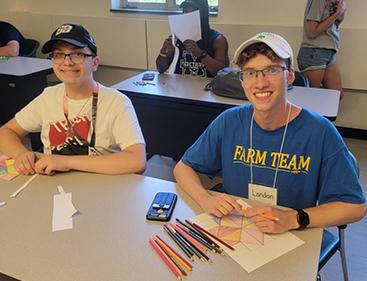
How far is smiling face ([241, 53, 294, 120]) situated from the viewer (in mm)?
1207

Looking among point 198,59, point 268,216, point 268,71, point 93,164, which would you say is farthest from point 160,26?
point 268,216

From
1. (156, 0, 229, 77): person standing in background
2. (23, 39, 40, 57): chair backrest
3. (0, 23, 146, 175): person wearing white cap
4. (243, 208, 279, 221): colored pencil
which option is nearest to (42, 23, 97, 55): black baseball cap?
(0, 23, 146, 175): person wearing white cap

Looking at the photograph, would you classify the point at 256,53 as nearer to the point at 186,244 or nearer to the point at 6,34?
the point at 186,244

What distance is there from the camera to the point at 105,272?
92 centimetres

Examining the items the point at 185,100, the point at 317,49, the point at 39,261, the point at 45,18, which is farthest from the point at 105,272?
the point at 45,18

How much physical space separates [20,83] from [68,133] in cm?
177

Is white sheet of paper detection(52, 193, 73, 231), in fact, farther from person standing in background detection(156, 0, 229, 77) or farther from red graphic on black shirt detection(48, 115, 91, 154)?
person standing in background detection(156, 0, 229, 77)

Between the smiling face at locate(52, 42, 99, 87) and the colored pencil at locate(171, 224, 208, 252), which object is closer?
the colored pencil at locate(171, 224, 208, 252)

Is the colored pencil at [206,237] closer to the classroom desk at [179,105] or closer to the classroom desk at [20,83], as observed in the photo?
the classroom desk at [179,105]

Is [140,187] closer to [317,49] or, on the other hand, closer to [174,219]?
[174,219]

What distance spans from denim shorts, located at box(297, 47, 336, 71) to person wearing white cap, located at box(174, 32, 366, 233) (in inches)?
84.6

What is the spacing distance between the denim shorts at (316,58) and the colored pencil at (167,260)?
2.70 m

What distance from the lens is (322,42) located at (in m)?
3.20

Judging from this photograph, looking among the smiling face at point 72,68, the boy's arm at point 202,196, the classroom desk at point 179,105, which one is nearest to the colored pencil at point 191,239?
the boy's arm at point 202,196
